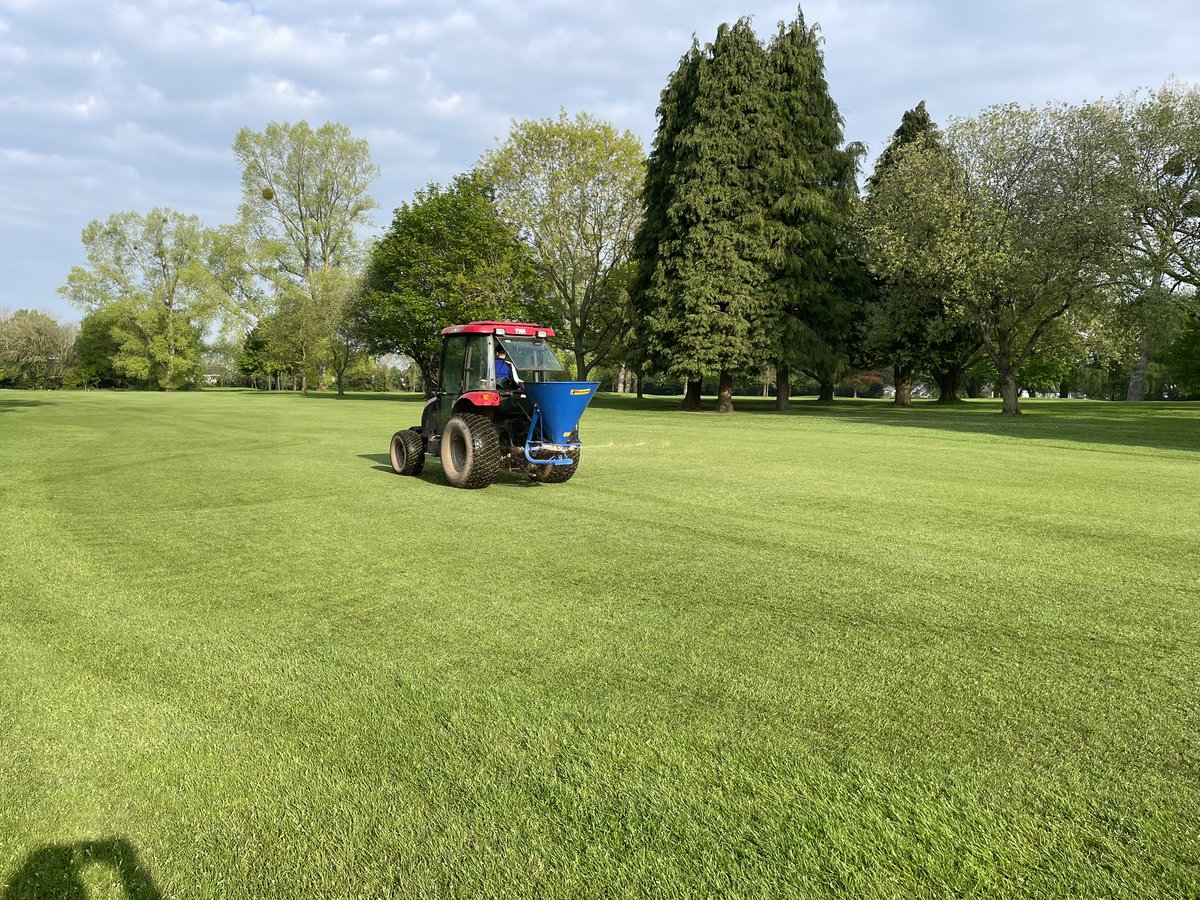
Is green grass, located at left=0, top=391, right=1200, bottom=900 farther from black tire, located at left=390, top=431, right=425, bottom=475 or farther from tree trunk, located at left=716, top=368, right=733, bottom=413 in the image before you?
tree trunk, located at left=716, top=368, right=733, bottom=413

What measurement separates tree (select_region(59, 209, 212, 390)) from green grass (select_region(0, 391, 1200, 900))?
58.4 meters

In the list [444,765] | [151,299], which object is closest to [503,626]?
[444,765]

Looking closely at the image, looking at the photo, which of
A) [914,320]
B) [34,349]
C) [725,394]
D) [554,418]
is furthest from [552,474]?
[34,349]

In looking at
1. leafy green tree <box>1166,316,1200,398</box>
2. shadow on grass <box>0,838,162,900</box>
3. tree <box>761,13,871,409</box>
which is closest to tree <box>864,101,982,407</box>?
tree <box>761,13,871,409</box>

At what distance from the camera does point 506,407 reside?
29.5 feet

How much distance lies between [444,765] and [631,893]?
898 mm

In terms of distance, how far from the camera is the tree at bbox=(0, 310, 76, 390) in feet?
192

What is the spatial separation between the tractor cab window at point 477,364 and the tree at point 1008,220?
917 inches

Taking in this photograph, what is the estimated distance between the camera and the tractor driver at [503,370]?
29.1 feet

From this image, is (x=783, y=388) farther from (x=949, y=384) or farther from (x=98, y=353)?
(x=98, y=353)

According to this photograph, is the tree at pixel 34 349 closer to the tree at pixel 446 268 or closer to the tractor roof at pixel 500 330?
the tree at pixel 446 268

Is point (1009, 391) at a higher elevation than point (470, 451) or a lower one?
higher


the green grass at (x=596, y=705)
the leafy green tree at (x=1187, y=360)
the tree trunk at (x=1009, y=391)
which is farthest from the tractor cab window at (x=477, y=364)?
the leafy green tree at (x=1187, y=360)

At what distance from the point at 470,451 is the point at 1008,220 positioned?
26.5m
